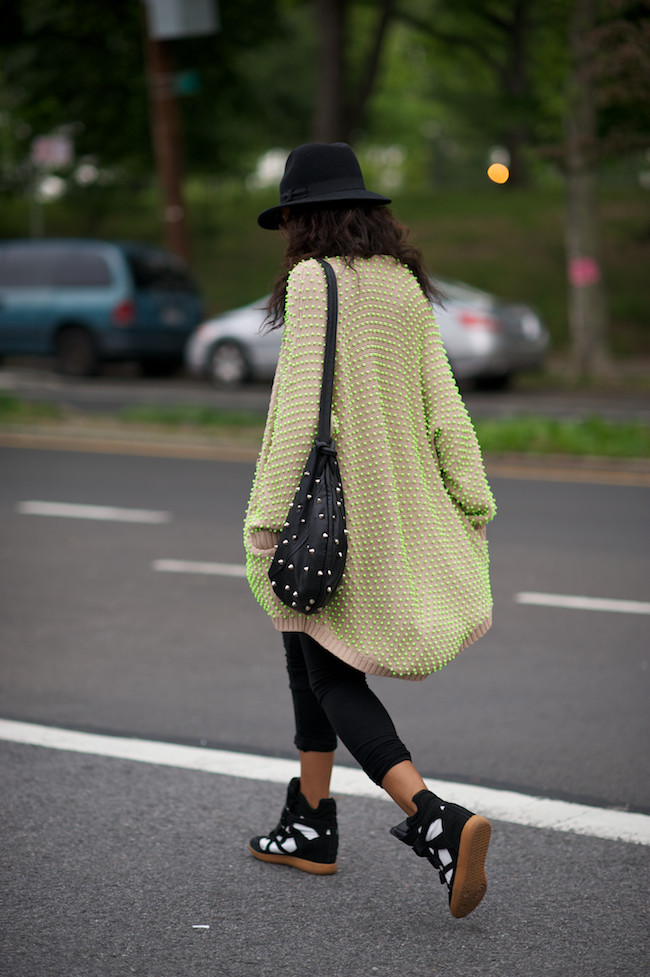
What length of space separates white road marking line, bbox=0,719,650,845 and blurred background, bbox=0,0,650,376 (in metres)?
10.0

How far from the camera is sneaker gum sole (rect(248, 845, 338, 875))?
3.43 m

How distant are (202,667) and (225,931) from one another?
2.42m

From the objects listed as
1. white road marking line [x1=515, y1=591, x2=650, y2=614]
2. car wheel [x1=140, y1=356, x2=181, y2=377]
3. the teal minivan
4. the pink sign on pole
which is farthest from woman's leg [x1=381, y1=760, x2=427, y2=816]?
car wheel [x1=140, y1=356, x2=181, y2=377]

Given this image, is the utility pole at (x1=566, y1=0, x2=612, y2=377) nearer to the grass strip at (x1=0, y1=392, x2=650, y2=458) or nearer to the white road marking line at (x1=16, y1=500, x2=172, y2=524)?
the grass strip at (x1=0, y1=392, x2=650, y2=458)

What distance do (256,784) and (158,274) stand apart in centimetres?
1634

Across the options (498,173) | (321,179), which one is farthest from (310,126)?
(321,179)

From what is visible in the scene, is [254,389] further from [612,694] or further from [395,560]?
[395,560]

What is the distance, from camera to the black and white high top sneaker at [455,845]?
2912 mm

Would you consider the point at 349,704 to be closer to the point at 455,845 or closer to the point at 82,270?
the point at 455,845

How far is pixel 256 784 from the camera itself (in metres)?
4.09

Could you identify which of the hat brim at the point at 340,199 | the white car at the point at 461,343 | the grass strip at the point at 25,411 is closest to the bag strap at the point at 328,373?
the hat brim at the point at 340,199

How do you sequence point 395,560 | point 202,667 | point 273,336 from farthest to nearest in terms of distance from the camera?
point 273,336 < point 202,667 < point 395,560

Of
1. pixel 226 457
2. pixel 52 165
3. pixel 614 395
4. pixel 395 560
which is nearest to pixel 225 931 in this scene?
pixel 395 560

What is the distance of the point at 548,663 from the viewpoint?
5500mm
